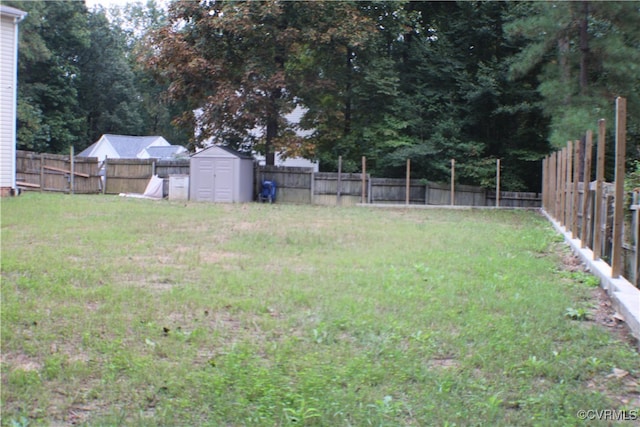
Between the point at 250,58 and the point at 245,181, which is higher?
the point at 250,58

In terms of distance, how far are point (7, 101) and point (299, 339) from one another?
15.2m

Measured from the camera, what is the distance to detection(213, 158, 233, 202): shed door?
20.6 m

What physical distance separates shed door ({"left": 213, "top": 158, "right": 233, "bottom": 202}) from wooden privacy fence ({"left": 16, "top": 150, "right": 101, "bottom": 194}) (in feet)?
16.2

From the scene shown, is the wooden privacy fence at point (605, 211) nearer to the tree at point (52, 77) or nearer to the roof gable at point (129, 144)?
the tree at point (52, 77)

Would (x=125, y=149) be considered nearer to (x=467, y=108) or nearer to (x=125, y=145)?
(x=125, y=145)

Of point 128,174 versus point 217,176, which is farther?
point 128,174

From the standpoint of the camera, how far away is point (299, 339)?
4.21 meters

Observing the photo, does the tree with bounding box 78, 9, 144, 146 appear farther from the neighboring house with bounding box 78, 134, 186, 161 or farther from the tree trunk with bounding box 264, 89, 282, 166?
the tree trunk with bounding box 264, 89, 282, 166

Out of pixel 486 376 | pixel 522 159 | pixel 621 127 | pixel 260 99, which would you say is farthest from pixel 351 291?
pixel 522 159

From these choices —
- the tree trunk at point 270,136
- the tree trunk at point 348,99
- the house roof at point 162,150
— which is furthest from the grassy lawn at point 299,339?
the house roof at point 162,150

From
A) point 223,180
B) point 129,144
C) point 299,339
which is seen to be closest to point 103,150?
point 129,144

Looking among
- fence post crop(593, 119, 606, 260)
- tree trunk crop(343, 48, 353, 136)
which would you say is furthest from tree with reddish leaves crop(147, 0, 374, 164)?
fence post crop(593, 119, 606, 260)

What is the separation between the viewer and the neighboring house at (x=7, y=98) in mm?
16047

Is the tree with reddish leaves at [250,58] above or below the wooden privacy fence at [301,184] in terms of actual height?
above
